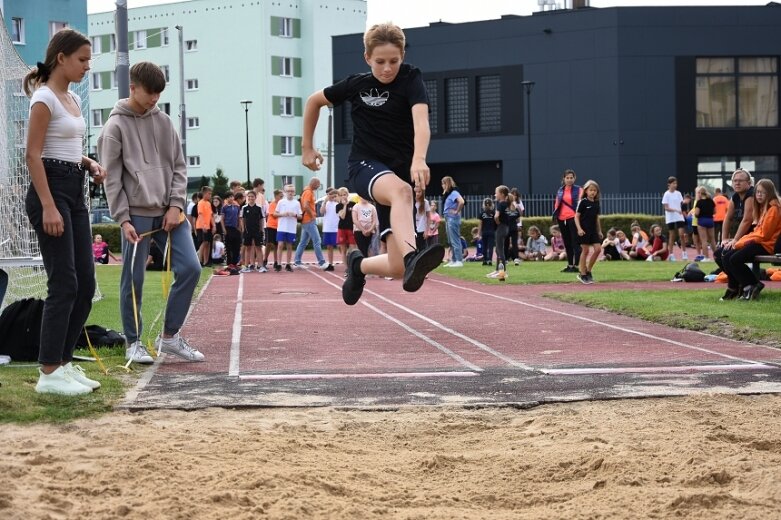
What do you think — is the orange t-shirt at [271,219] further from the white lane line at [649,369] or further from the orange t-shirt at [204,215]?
the white lane line at [649,369]

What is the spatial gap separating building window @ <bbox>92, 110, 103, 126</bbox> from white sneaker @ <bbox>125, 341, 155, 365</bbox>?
7267cm

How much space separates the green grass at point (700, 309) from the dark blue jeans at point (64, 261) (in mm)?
5721

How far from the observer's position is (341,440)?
515cm

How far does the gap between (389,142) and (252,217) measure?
1549cm

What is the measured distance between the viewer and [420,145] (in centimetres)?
626

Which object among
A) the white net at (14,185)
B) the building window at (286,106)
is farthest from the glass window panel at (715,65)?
the white net at (14,185)

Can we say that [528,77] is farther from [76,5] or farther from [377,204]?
[377,204]

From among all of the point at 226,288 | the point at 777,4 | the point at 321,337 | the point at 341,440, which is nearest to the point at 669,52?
the point at 777,4

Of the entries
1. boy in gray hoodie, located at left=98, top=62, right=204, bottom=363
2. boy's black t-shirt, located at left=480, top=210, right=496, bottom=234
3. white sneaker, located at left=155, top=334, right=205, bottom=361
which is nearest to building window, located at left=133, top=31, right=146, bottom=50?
boy's black t-shirt, located at left=480, top=210, right=496, bottom=234

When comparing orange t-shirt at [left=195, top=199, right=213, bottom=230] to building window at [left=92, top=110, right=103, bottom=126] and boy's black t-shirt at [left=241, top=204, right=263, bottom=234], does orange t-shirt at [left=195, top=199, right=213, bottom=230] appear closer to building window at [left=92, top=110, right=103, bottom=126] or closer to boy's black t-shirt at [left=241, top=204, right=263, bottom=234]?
boy's black t-shirt at [left=241, top=204, right=263, bottom=234]

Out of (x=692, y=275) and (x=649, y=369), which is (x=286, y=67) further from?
(x=649, y=369)

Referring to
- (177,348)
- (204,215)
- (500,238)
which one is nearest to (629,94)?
(204,215)

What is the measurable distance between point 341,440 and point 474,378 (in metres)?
2.12

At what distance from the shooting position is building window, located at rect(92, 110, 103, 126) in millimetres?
77500
